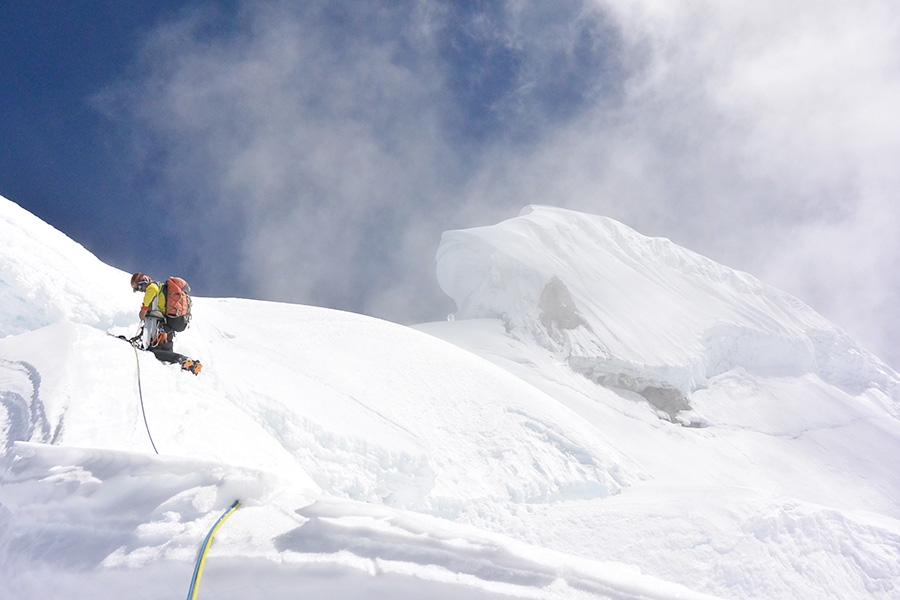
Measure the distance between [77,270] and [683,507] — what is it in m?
12.6

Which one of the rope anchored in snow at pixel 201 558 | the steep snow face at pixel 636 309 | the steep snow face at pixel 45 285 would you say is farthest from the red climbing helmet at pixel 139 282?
the steep snow face at pixel 636 309

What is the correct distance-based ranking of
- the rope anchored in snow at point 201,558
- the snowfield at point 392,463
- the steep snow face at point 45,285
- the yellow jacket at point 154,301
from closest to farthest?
1. the rope anchored in snow at point 201,558
2. the snowfield at point 392,463
3. the steep snow face at point 45,285
4. the yellow jacket at point 154,301

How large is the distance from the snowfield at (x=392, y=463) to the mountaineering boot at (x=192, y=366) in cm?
23

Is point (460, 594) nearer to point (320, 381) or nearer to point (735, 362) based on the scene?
point (320, 381)

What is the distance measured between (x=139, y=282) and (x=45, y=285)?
1.27 metres

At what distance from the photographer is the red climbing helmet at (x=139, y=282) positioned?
26.4ft

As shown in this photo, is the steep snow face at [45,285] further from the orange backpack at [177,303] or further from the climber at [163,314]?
the orange backpack at [177,303]

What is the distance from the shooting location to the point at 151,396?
637cm

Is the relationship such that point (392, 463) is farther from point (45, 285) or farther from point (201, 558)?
point (201, 558)

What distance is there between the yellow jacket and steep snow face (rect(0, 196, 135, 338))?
1064 millimetres

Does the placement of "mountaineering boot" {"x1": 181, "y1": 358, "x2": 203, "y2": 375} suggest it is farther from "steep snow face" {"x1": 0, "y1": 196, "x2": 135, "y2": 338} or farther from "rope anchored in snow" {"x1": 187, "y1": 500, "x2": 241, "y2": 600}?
"rope anchored in snow" {"x1": 187, "y1": 500, "x2": 241, "y2": 600}

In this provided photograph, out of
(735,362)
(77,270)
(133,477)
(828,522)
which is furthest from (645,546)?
(735,362)

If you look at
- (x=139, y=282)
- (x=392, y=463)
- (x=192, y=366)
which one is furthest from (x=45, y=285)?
(x=392, y=463)

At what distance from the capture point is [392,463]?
9.37 metres
